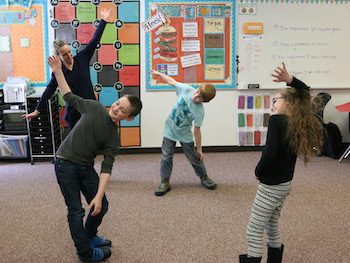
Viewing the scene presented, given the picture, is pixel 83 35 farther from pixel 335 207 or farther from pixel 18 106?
pixel 335 207

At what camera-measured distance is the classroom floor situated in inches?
94.4

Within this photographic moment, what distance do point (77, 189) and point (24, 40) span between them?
3003mm

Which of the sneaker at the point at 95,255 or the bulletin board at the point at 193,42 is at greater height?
the bulletin board at the point at 193,42

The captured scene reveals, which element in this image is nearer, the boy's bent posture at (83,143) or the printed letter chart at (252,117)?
the boy's bent posture at (83,143)

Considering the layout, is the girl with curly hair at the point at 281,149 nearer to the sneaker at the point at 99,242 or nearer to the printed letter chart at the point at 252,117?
the sneaker at the point at 99,242

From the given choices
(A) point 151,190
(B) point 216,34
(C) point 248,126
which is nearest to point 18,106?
(A) point 151,190

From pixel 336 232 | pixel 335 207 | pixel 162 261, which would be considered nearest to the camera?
pixel 162 261

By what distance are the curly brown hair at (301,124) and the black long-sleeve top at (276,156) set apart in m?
0.03

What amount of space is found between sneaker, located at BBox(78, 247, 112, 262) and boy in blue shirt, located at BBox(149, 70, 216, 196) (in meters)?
1.11

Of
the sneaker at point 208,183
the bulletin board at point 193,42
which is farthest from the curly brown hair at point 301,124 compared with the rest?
the bulletin board at point 193,42

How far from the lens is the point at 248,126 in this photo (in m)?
4.91

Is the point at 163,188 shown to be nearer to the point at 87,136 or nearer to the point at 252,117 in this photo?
the point at 87,136

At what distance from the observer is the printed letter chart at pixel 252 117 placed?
4855 millimetres

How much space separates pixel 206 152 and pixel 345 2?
247cm
